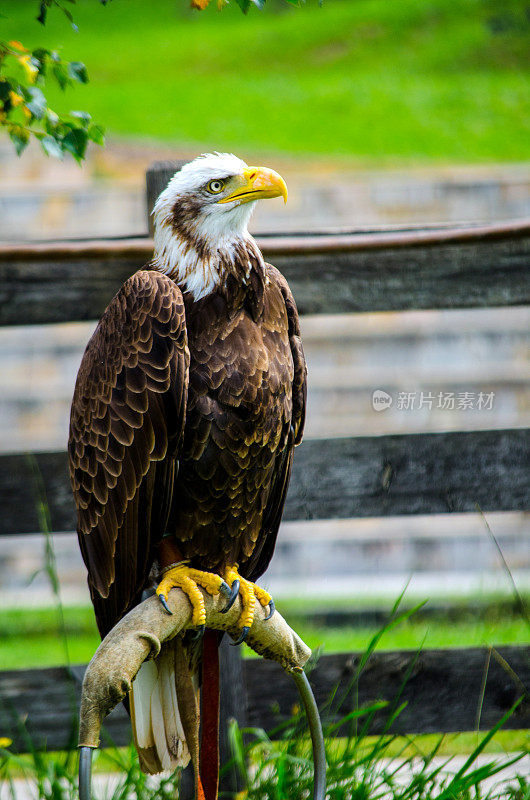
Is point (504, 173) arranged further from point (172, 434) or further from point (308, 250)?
point (172, 434)

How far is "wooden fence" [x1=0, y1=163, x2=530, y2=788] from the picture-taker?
208 centimetres

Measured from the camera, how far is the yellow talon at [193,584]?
1.50 metres

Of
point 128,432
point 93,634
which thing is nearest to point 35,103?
point 128,432

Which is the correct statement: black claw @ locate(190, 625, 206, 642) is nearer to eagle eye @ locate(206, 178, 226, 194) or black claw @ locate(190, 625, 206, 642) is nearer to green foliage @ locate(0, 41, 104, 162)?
eagle eye @ locate(206, 178, 226, 194)

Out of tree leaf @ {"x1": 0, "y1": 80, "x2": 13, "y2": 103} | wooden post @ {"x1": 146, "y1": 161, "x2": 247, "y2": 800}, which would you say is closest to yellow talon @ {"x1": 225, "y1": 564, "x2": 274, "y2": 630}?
wooden post @ {"x1": 146, "y1": 161, "x2": 247, "y2": 800}

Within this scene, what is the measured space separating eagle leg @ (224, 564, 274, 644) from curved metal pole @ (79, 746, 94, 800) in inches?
16.6

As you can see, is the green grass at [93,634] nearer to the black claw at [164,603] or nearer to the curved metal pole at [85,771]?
the black claw at [164,603]

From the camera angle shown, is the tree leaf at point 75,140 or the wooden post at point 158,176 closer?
the tree leaf at point 75,140

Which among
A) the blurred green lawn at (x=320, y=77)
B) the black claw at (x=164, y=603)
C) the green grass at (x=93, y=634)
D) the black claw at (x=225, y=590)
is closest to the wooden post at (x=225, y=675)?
the black claw at (x=225, y=590)

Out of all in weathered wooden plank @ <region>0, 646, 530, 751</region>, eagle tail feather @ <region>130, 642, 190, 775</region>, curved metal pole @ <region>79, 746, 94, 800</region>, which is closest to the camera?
curved metal pole @ <region>79, 746, 94, 800</region>

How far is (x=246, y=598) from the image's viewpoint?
5.20ft

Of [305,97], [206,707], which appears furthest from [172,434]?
[305,97]

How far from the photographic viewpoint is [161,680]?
1.65 m

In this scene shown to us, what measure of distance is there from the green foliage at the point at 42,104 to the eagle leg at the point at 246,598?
90 cm
